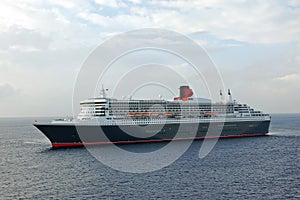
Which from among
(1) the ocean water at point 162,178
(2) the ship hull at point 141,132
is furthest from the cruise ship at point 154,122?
(1) the ocean water at point 162,178

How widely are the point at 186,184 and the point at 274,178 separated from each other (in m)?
8.53

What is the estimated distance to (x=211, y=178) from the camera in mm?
30062

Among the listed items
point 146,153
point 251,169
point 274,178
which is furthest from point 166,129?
point 274,178

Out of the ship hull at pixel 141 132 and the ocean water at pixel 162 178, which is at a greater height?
the ship hull at pixel 141 132

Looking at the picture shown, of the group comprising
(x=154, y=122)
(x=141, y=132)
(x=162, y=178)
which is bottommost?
(x=162, y=178)

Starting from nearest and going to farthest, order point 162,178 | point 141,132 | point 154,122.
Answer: point 162,178 < point 141,132 < point 154,122

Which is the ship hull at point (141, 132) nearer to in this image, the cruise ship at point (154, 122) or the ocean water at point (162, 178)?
the cruise ship at point (154, 122)

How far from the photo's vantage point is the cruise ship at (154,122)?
4909cm

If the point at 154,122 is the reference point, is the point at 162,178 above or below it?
below

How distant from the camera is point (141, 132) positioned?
54.6 metres

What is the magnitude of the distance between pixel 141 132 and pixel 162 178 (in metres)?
24.4

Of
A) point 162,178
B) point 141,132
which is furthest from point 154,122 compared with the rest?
point 162,178

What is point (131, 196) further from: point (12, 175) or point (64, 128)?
point (64, 128)

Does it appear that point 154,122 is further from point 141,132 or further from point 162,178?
point 162,178
